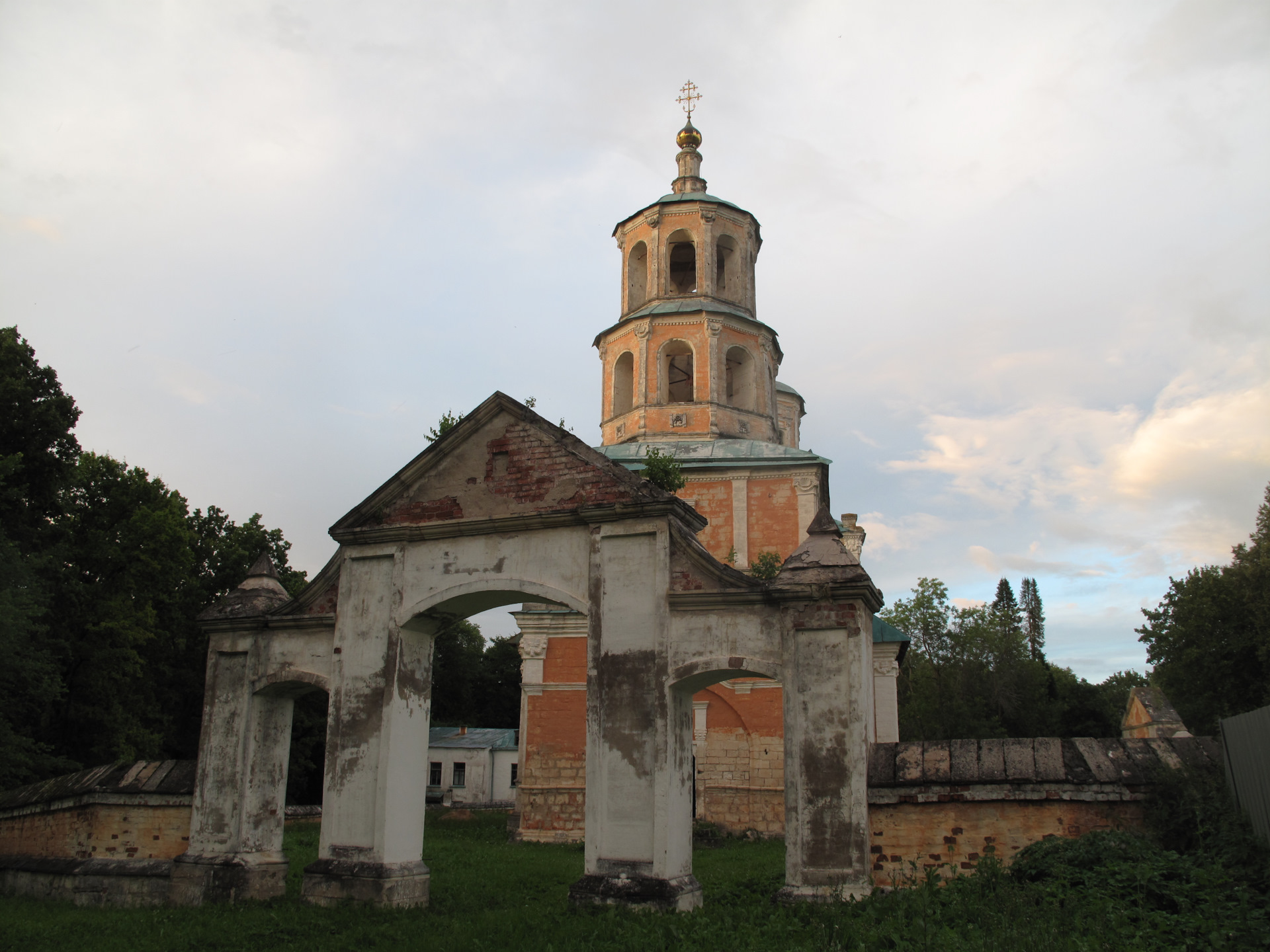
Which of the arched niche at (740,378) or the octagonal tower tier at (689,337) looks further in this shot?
the arched niche at (740,378)

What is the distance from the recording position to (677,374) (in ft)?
86.4

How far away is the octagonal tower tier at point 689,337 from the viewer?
24.8m

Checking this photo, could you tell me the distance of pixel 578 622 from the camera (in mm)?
22344

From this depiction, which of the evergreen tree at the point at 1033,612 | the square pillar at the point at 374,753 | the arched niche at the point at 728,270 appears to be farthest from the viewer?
the evergreen tree at the point at 1033,612

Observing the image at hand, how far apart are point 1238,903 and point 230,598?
11.0 meters

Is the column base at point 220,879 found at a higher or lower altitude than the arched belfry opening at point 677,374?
lower

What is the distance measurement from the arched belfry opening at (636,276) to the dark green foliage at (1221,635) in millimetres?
17469

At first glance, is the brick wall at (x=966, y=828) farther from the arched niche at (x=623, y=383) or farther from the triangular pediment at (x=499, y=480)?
the arched niche at (x=623, y=383)

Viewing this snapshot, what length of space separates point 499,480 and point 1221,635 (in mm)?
23654

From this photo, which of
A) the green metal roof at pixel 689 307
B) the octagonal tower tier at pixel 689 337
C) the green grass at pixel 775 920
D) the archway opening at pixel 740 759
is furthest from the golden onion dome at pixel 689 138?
the green grass at pixel 775 920

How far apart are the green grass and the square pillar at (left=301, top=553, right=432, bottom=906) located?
0.37 m

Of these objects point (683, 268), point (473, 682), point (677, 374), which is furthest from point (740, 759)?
point (473, 682)

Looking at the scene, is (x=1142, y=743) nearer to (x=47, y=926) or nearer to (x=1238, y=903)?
(x=1238, y=903)

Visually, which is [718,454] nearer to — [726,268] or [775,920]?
[726,268]
